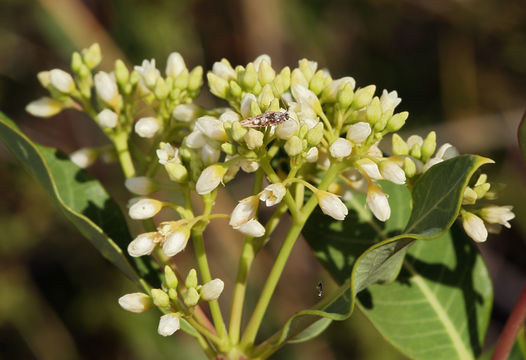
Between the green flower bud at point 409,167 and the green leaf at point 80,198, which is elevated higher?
the green leaf at point 80,198

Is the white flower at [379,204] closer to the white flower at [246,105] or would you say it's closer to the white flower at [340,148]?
the white flower at [340,148]

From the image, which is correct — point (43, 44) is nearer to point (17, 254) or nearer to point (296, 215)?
point (17, 254)

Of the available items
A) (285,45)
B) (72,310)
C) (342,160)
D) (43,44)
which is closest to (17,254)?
(72,310)

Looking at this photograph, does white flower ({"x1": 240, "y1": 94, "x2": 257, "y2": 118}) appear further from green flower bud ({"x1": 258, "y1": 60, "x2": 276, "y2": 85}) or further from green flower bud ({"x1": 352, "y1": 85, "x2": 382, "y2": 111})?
green flower bud ({"x1": 352, "y1": 85, "x2": 382, "y2": 111})

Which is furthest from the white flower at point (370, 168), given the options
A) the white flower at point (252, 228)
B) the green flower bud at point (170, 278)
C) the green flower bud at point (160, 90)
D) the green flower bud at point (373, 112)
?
the green flower bud at point (160, 90)

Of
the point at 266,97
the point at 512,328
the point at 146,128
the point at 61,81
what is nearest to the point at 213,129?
the point at 266,97

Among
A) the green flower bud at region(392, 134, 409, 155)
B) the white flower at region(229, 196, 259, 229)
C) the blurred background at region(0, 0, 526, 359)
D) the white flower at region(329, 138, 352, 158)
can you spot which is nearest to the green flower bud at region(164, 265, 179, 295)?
the white flower at region(229, 196, 259, 229)
